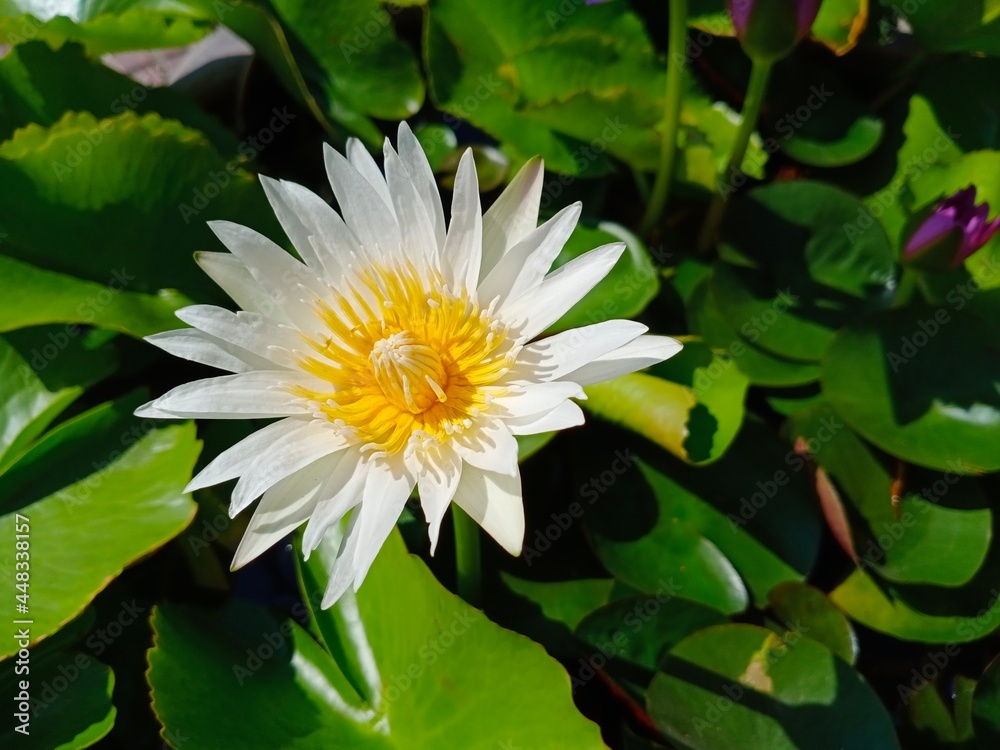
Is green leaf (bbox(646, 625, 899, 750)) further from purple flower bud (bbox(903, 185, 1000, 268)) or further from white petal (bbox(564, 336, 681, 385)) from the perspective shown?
purple flower bud (bbox(903, 185, 1000, 268))

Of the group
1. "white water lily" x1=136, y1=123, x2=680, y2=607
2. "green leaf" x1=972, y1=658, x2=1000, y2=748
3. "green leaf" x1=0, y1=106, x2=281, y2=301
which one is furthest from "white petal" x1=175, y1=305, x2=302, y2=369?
"green leaf" x1=972, y1=658, x2=1000, y2=748

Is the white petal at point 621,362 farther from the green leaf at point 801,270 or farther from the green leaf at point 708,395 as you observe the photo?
the green leaf at point 801,270

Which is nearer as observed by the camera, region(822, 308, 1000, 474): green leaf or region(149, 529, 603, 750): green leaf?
region(149, 529, 603, 750): green leaf

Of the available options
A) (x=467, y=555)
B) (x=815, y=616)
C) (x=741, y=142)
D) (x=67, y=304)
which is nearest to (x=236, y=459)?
(x=467, y=555)

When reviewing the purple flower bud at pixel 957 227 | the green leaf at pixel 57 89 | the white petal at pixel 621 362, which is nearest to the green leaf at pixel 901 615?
the purple flower bud at pixel 957 227

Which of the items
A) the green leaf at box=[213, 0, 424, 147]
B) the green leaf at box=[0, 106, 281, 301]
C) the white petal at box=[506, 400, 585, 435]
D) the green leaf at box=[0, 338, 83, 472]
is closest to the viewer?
the white petal at box=[506, 400, 585, 435]

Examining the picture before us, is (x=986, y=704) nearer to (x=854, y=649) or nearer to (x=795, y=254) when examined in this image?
(x=854, y=649)

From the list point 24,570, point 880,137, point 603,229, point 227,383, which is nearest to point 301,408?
point 227,383
